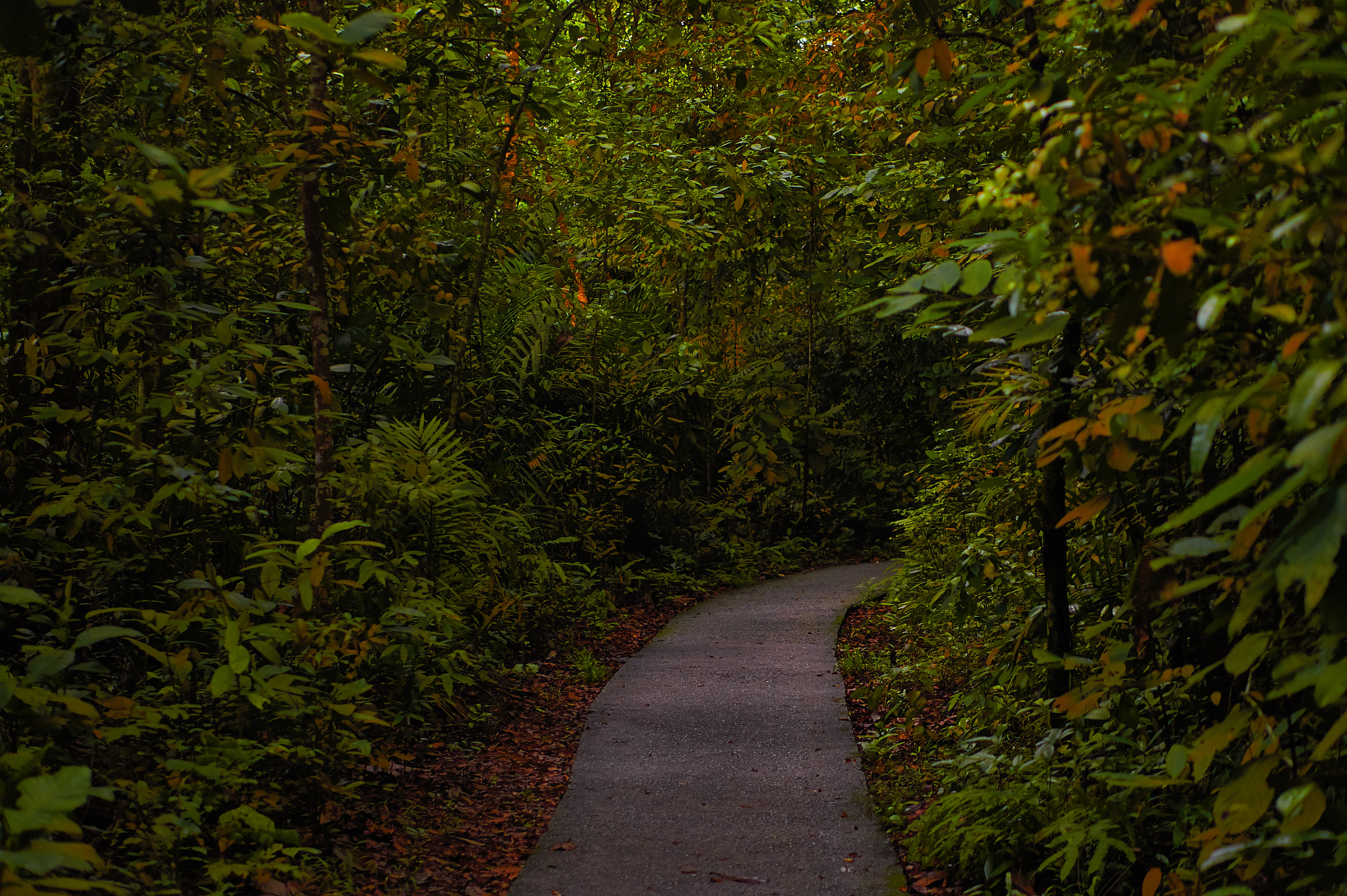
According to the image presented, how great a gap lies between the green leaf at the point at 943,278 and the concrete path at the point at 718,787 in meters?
2.76

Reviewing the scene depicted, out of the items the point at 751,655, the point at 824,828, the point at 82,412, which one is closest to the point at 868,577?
the point at 751,655

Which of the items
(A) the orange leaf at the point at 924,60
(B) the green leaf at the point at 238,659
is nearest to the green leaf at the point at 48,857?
(B) the green leaf at the point at 238,659

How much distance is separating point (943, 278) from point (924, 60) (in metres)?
1.34

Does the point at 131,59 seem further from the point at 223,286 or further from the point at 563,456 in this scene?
the point at 563,456

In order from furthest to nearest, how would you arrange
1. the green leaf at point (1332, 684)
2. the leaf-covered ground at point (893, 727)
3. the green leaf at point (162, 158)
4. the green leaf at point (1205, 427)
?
the leaf-covered ground at point (893, 727)
the green leaf at point (162, 158)
the green leaf at point (1205, 427)
the green leaf at point (1332, 684)

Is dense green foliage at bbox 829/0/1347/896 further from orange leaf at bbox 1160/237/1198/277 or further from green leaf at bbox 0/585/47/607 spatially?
green leaf at bbox 0/585/47/607

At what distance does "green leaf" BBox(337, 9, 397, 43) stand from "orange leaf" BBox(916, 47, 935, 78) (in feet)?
5.32

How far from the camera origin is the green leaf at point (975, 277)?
1819mm

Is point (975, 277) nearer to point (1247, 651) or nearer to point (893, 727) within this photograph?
point (1247, 651)

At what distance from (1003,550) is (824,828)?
167 cm

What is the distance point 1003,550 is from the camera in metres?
5.14

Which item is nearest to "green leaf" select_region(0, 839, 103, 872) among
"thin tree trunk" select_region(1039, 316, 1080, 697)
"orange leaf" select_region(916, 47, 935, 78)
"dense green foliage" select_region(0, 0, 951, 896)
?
"dense green foliage" select_region(0, 0, 951, 896)

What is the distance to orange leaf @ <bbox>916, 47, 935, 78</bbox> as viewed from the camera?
2942 mm

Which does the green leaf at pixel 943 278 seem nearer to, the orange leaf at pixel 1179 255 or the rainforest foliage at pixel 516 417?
the rainforest foliage at pixel 516 417
